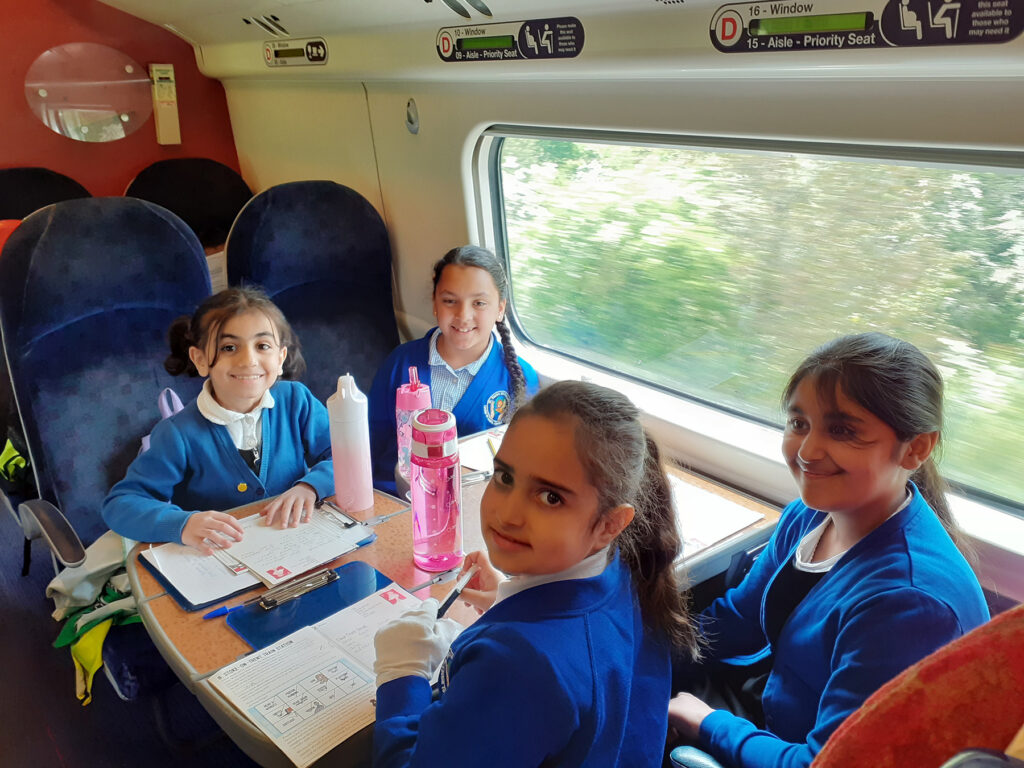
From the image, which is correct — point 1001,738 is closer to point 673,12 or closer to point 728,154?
point 673,12

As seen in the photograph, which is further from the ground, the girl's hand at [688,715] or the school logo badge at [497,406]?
the school logo badge at [497,406]

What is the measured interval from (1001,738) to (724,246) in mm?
1944

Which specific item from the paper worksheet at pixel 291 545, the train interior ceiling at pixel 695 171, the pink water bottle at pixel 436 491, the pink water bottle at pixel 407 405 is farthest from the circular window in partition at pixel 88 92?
the pink water bottle at pixel 436 491

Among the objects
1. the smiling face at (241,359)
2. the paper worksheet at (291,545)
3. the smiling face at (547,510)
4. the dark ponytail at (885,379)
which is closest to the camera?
the smiling face at (547,510)

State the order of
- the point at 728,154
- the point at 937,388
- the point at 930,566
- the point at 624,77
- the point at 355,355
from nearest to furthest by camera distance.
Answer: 1. the point at 930,566
2. the point at 937,388
3. the point at 624,77
4. the point at 728,154
5. the point at 355,355

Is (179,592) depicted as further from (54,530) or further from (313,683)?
(54,530)

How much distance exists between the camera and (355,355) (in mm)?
3162

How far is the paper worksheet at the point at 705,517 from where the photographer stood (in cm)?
181

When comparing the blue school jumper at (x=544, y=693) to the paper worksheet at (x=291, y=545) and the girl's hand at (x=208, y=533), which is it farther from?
the girl's hand at (x=208, y=533)

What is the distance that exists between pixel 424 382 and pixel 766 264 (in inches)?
44.6

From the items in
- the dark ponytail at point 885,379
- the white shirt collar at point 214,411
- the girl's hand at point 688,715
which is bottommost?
the girl's hand at point 688,715

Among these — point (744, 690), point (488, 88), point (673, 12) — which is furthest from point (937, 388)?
point (488, 88)

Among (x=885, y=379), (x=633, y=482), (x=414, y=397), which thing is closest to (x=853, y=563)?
(x=885, y=379)

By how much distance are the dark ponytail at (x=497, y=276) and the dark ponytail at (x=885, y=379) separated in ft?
3.67
